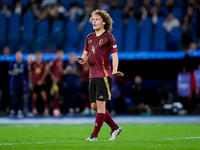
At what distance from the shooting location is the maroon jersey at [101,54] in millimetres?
6738

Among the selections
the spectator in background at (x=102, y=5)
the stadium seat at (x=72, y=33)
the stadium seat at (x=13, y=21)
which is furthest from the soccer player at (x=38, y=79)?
the spectator in background at (x=102, y=5)

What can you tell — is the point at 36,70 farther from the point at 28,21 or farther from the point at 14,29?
the point at 28,21

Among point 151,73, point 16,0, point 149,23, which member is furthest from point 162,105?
point 16,0

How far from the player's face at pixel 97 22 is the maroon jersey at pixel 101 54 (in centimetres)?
17

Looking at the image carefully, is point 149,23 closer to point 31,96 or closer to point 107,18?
point 31,96

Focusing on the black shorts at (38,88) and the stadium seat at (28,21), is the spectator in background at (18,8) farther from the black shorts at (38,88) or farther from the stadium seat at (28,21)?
the black shorts at (38,88)

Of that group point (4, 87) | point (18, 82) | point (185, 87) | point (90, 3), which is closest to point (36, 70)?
point (18, 82)

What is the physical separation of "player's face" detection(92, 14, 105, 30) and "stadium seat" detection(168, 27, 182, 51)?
9.59 meters

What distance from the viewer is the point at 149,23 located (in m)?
17.5

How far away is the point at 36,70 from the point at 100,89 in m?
9.69

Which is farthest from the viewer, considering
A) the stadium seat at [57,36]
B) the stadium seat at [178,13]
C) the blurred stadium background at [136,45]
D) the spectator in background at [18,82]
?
the stadium seat at [178,13]

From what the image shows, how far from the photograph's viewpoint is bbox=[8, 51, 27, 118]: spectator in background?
49.7 ft

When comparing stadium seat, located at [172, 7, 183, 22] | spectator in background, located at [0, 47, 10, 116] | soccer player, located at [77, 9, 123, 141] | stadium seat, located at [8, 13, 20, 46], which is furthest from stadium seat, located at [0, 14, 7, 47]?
soccer player, located at [77, 9, 123, 141]

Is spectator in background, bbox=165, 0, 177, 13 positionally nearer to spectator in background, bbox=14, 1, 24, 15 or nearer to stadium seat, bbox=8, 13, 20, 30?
stadium seat, bbox=8, 13, 20, 30
